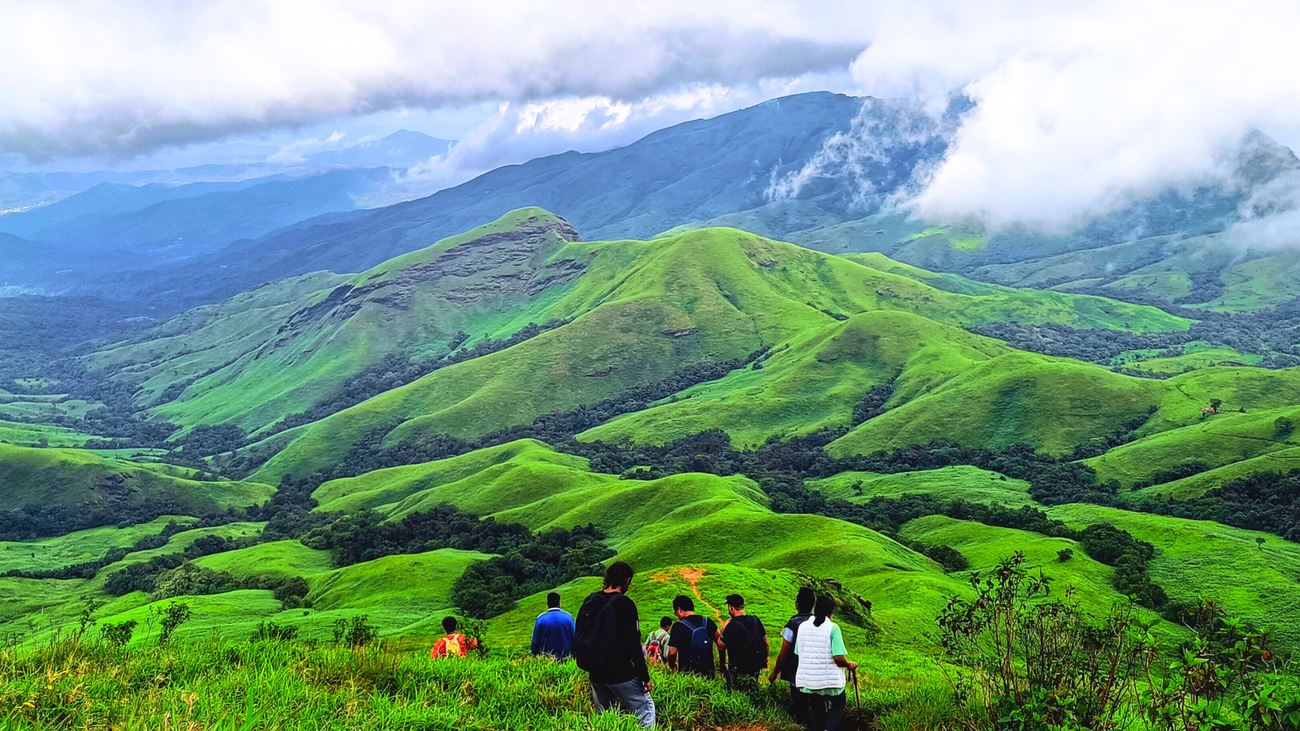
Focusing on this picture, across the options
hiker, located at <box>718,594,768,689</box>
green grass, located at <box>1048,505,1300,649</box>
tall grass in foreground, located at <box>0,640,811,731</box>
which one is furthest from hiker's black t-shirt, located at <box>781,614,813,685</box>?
green grass, located at <box>1048,505,1300,649</box>

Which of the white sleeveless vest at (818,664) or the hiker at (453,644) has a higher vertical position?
the white sleeveless vest at (818,664)

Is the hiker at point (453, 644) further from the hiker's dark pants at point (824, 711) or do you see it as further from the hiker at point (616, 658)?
the hiker's dark pants at point (824, 711)

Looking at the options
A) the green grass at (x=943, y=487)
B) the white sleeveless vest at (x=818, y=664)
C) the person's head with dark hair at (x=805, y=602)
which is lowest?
the green grass at (x=943, y=487)

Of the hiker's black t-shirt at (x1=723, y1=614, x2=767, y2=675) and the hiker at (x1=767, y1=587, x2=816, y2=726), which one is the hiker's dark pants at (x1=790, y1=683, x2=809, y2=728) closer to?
the hiker at (x1=767, y1=587, x2=816, y2=726)

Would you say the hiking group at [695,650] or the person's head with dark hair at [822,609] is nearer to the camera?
the hiking group at [695,650]

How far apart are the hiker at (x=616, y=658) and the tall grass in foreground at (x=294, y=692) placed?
57 centimetres

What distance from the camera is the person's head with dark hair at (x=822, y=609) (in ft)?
52.2

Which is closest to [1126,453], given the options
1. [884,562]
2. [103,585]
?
[884,562]

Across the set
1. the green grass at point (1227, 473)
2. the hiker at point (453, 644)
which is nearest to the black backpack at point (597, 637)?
the hiker at point (453, 644)

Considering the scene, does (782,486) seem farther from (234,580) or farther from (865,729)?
(865,729)

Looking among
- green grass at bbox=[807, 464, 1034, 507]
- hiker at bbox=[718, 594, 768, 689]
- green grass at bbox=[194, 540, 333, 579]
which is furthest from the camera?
green grass at bbox=[807, 464, 1034, 507]

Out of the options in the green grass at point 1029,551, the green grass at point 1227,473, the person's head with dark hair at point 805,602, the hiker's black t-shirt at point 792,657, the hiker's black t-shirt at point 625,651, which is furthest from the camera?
the green grass at point 1227,473

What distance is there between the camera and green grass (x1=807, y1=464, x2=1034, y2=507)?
171000mm

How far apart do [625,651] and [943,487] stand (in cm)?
18384
